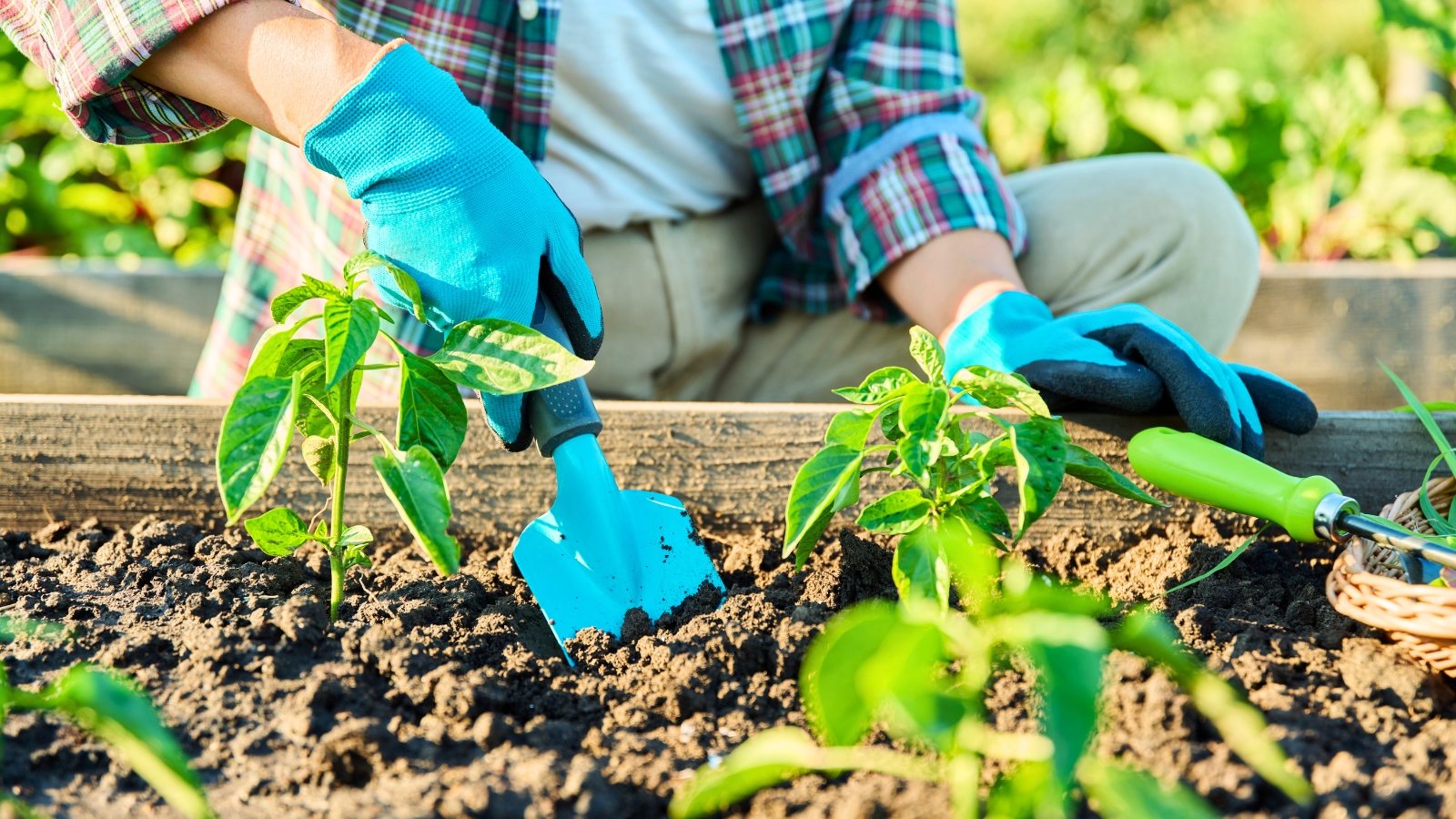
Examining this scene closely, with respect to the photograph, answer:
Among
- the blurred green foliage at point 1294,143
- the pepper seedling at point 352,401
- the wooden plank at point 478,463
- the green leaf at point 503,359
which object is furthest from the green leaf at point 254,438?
the blurred green foliage at point 1294,143

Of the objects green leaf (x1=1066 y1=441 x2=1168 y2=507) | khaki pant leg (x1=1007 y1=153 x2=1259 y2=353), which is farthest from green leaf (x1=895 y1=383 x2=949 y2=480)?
khaki pant leg (x1=1007 y1=153 x2=1259 y2=353)

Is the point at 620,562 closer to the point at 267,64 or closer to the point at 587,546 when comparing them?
the point at 587,546

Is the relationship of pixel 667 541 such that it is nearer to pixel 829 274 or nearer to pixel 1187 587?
pixel 1187 587

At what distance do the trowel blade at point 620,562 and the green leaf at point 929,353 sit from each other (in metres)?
0.31

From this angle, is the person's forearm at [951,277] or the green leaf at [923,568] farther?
the person's forearm at [951,277]

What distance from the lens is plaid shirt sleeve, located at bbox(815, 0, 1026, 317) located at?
149cm

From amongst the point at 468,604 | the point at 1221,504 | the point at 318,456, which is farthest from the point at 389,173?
the point at 1221,504

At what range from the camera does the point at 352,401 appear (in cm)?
94

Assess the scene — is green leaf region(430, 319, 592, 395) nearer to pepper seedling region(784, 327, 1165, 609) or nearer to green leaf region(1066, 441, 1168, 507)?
pepper seedling region(784, 327, 1165, 609)

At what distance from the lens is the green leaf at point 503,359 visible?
83 centimetres

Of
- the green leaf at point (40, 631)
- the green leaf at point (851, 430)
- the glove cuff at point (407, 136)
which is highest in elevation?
the glove cuff at point (407, 136)

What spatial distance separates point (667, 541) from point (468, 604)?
0.21 m

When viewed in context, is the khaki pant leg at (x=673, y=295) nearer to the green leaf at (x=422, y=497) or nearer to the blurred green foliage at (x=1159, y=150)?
the green leaf at (x=422, y=497)

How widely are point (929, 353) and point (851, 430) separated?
0.10 meters
